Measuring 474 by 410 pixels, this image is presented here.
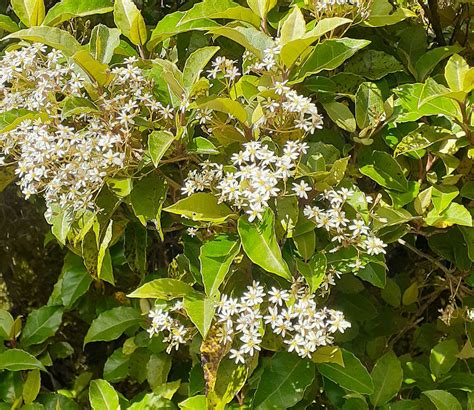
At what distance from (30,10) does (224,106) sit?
422 millimetres

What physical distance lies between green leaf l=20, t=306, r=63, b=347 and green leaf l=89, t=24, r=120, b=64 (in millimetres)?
743

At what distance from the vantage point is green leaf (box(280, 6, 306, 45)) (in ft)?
2.94

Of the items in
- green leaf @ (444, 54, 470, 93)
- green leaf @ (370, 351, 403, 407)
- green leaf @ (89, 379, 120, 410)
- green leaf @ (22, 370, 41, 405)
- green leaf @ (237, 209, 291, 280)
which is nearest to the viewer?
green leaf @ (237, 209, 291, 280)

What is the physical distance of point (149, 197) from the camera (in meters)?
0.97

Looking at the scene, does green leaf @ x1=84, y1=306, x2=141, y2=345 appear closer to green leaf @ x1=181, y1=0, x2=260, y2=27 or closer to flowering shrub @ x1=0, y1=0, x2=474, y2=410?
flowering shrub @ x1=0, y1=0, x2=474, y2=410

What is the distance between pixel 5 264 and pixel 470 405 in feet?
4.62

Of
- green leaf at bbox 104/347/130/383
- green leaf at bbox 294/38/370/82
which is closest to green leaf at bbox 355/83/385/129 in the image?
green leaf at bbox 294/38/370/82

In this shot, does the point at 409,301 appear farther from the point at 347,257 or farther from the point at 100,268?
the point at 100,268

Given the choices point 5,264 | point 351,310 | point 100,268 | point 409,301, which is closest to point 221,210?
point 100,268

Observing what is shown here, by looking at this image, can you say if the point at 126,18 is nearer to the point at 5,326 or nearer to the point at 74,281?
the point at 74,281

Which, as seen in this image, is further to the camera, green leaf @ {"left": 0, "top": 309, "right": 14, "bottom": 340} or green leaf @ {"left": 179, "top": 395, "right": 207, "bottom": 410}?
green leaf @ {"left": 0, "top": 309, "right": 14, "bottom": 340}

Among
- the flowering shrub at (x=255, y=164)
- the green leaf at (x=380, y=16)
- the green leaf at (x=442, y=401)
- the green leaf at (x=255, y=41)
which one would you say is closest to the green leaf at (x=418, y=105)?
the flowering shrub at (x=255, y=164)

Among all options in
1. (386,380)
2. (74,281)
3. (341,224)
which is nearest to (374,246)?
(341,224)

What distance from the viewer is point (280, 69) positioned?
3.01 feet
